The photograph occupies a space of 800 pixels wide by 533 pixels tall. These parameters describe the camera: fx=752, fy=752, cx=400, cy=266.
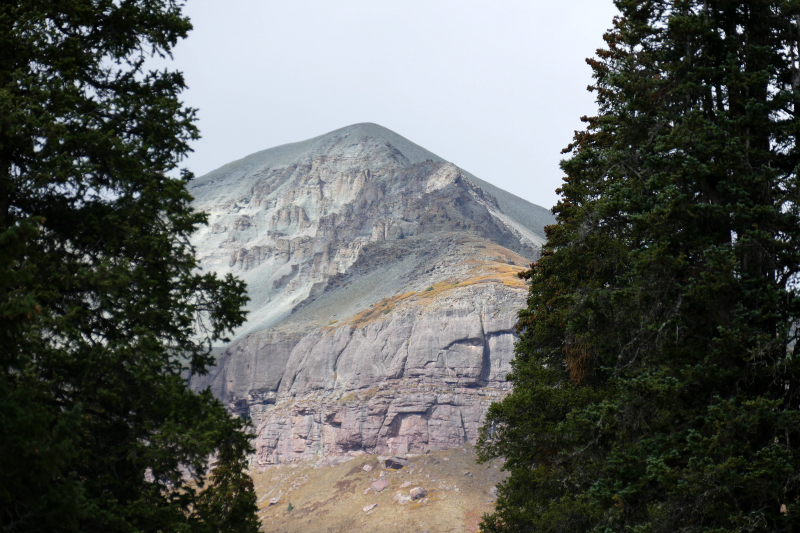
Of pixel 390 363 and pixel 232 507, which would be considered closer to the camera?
pixel 232 507

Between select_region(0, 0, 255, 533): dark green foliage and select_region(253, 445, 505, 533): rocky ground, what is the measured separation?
8361 centimetres

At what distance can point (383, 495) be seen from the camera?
4181 inches

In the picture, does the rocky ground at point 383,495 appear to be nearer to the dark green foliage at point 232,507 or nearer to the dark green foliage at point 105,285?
the dark green foliage at point 232,507

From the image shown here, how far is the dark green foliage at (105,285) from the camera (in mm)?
10492

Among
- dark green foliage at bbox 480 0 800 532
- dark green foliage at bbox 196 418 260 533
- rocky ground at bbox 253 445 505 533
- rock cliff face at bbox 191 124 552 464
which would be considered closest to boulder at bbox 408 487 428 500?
rocky ground at bbox 253 445 505 533

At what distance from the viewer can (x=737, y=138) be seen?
1098 cm

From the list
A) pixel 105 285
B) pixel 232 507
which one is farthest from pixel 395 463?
pixel 105 285

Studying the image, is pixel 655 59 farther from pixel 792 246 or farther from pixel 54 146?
pixel 54 146

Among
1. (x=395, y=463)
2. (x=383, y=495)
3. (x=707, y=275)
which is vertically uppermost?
(x=707, y=275)

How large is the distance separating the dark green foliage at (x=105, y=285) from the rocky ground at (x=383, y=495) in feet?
274

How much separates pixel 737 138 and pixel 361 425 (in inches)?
4722

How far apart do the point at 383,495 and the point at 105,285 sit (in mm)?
100437

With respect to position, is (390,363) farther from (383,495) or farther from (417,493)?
(417,493)

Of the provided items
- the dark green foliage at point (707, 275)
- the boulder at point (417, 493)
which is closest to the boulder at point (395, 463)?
the boulder at point (417, 493)
